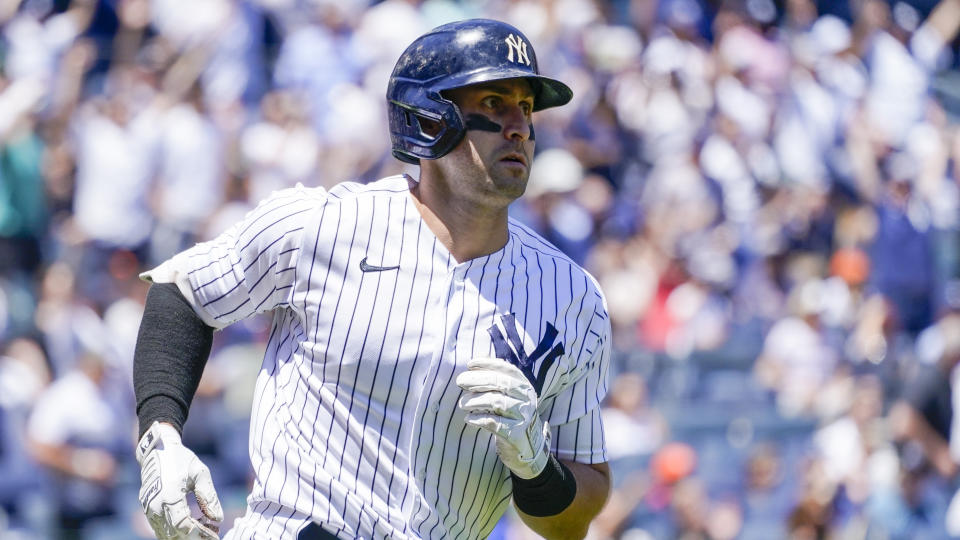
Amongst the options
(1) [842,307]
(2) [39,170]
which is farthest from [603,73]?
(2) [39,170]

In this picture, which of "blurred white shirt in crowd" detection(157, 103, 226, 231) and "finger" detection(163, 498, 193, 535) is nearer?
"finger" detection(163, 498, 193, 535)

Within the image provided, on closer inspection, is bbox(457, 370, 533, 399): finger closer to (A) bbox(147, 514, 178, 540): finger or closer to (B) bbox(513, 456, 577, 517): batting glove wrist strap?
(B) bbox(513, 456, 577, 517): batting glove wrist strap

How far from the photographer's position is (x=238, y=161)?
843 cm

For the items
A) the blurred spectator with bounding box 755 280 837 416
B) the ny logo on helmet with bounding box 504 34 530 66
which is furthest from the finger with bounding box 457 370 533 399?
the blurred spectator with bounding box 755 280 837 416

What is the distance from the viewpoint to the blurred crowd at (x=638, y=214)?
24.8ft

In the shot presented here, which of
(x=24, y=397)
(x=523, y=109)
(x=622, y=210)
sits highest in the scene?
(x=523, y=109)

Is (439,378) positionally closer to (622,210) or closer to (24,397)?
(24,397)

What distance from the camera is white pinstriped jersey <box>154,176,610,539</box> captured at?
3.13 m

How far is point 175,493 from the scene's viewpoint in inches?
117

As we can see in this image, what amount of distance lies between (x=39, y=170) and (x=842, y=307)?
5.62 metres

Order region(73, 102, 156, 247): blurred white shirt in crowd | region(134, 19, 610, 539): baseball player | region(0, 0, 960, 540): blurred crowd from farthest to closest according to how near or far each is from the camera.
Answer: region(73, 102, 156, 247): blurred white shirt in crowd → region(0, 0, 960, 540): blurred crowd → region(134, 19, 610, 539): baseball player

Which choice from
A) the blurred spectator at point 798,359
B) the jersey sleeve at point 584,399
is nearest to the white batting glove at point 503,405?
the jersey sleeve at point 584,399

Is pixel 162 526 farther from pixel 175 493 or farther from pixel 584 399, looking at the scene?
pixel 584 399

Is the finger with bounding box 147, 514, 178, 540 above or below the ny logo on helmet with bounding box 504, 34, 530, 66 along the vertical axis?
below
